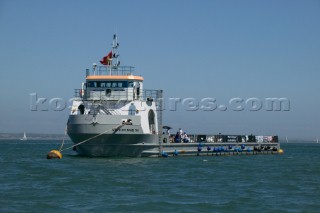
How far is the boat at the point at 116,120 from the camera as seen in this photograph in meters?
37.8

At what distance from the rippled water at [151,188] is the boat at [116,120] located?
2.79 meters

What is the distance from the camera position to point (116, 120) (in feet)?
124

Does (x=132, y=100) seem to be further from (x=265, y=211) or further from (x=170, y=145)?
(x=265, y=211)

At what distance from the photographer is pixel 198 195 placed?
75.8ft

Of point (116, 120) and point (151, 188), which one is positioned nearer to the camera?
point (151, 188)

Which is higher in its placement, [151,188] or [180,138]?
[180,138]

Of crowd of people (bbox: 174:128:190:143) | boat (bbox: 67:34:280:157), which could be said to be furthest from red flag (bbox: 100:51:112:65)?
crowd of people (bbox: 174:128:190:143)

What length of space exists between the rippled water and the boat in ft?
9.16

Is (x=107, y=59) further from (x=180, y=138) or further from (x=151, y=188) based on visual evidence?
(x=151, y=188)

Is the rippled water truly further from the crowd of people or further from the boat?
the crowd of people

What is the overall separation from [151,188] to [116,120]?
13.6 meters

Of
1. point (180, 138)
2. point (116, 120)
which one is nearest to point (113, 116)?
point (116, 120)

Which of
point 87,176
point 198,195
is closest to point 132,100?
point 87,176

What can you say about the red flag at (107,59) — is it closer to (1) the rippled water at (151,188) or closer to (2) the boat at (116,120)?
(2) the boat at (116,120)
